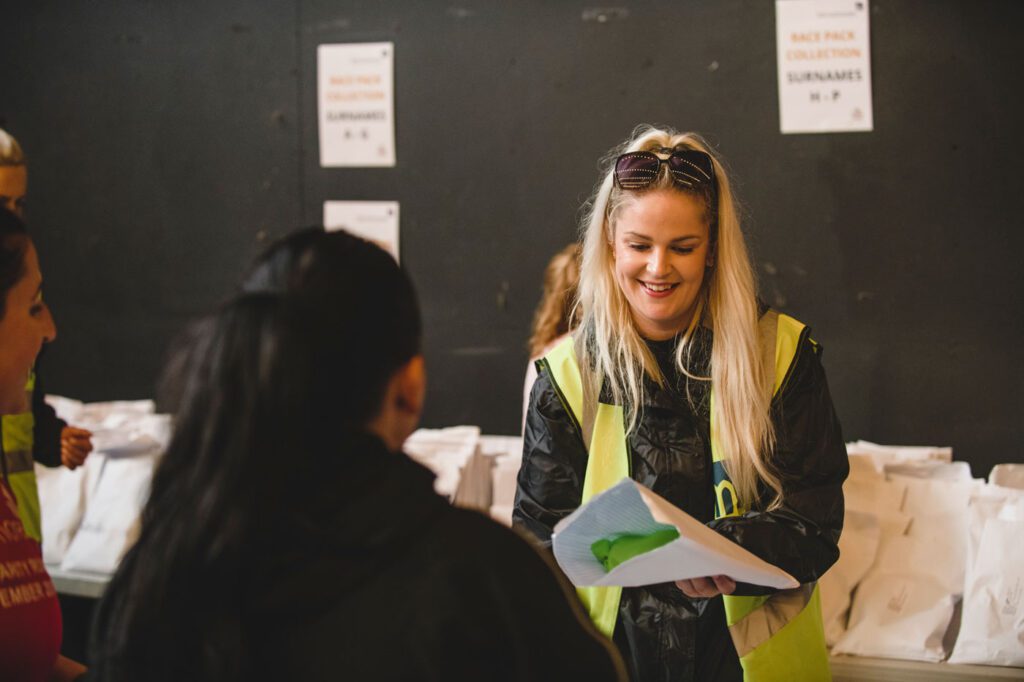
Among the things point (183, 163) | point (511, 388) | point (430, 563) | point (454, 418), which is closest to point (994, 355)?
point (511, 388)

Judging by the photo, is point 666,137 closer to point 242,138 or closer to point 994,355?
point 994,355

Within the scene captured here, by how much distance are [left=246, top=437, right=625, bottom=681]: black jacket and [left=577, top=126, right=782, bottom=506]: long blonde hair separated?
0.78 meters

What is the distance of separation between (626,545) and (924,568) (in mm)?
1415

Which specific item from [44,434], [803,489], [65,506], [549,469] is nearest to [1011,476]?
[803,489]

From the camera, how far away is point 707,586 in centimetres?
153

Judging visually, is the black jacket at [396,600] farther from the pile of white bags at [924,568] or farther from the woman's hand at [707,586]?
the pile of white bags at [924,568]

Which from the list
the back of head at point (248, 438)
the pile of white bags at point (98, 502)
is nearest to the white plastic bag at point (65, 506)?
the pile of white bags at point (98, 502)

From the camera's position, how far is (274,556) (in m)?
0.91

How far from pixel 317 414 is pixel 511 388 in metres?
2.66

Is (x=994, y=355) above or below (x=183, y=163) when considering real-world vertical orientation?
below

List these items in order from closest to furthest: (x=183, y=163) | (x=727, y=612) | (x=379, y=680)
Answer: (x=379, y=680) → (x=727, y=612) → (x=183, y=163)

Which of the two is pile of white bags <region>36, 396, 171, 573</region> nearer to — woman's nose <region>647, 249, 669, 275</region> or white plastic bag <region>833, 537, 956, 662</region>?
woman's nose <region>647, 249, 669, 275</region>

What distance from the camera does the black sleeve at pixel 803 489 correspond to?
1562 millimetres

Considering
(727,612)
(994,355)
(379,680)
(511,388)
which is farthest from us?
(511,388)
